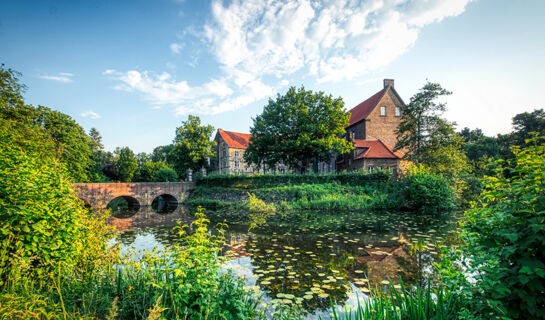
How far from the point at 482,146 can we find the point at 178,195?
54.8m

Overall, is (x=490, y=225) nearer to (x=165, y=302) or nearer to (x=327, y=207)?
(x=165, y=302)

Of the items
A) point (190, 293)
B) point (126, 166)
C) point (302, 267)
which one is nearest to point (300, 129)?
point (302, 267)

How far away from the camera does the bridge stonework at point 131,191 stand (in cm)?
2533

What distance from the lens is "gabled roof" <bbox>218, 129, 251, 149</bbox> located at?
4981 centimetres

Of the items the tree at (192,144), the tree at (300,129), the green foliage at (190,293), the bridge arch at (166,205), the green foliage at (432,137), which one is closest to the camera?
the green foliage at (190,293)

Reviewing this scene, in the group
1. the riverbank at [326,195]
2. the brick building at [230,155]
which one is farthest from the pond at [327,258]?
the brick building at [230,155]

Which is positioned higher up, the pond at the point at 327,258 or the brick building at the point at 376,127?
the brick building at the point at 376,127

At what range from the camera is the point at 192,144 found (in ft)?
136

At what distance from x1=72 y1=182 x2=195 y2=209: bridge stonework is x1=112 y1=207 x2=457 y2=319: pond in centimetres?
1823

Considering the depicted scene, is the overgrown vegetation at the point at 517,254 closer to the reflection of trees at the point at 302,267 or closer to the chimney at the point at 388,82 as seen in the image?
the reflection of trees at the point at 302,267

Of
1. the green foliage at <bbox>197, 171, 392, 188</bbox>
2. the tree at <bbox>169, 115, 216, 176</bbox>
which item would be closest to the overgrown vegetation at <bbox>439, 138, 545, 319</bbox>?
the green foliage at <bbox>197, 171, 392, 188</bbox>

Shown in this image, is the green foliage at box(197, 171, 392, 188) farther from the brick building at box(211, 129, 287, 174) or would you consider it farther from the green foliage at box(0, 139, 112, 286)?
the green foliage at box(0, 139, 112, 286)

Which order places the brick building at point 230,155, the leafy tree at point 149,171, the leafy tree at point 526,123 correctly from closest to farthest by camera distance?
the leafy tree at point 526,123 < the leafy tree at point 149,171 < the brick building at point 230,155

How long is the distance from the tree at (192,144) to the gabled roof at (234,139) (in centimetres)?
702
